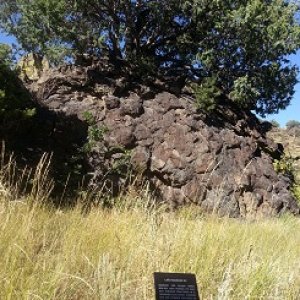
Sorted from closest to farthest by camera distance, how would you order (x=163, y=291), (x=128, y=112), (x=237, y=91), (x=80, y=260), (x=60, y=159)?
1. (x=163, y=291)
2. (x=80, y=260)
3. (x=60, y=159)
4. (x=128, y=112)
5. (x=237, y=91)

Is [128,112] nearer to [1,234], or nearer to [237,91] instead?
[237,91]

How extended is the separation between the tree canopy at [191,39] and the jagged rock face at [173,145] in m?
0.84

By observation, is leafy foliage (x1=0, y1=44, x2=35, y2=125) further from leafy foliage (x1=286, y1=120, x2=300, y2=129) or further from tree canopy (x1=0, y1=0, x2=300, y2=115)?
leafy foliage (x1=286, y1=120, x2=300, y2=129)

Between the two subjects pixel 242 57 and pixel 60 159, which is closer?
pixel 60 159

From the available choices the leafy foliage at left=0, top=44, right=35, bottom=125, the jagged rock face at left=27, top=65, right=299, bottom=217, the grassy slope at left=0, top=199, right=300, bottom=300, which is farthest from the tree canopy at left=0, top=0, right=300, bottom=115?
the grassy slope at left=0, top=199, right=300, bottom=300

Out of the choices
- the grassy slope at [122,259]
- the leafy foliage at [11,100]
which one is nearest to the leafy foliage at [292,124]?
the leafy foliage at [11,100]

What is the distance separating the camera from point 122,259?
364cm

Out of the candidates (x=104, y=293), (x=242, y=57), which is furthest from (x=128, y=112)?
(x=104, y=293)

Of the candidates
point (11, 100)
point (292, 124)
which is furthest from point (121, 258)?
point (292, 124)

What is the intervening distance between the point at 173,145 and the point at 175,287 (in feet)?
23.9

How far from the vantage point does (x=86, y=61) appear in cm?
1116

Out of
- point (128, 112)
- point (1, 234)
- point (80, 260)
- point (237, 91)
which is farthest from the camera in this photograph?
point (237, 91)

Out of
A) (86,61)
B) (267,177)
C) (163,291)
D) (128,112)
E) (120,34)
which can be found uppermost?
(120,34)

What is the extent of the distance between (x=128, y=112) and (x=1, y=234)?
6930 mm
